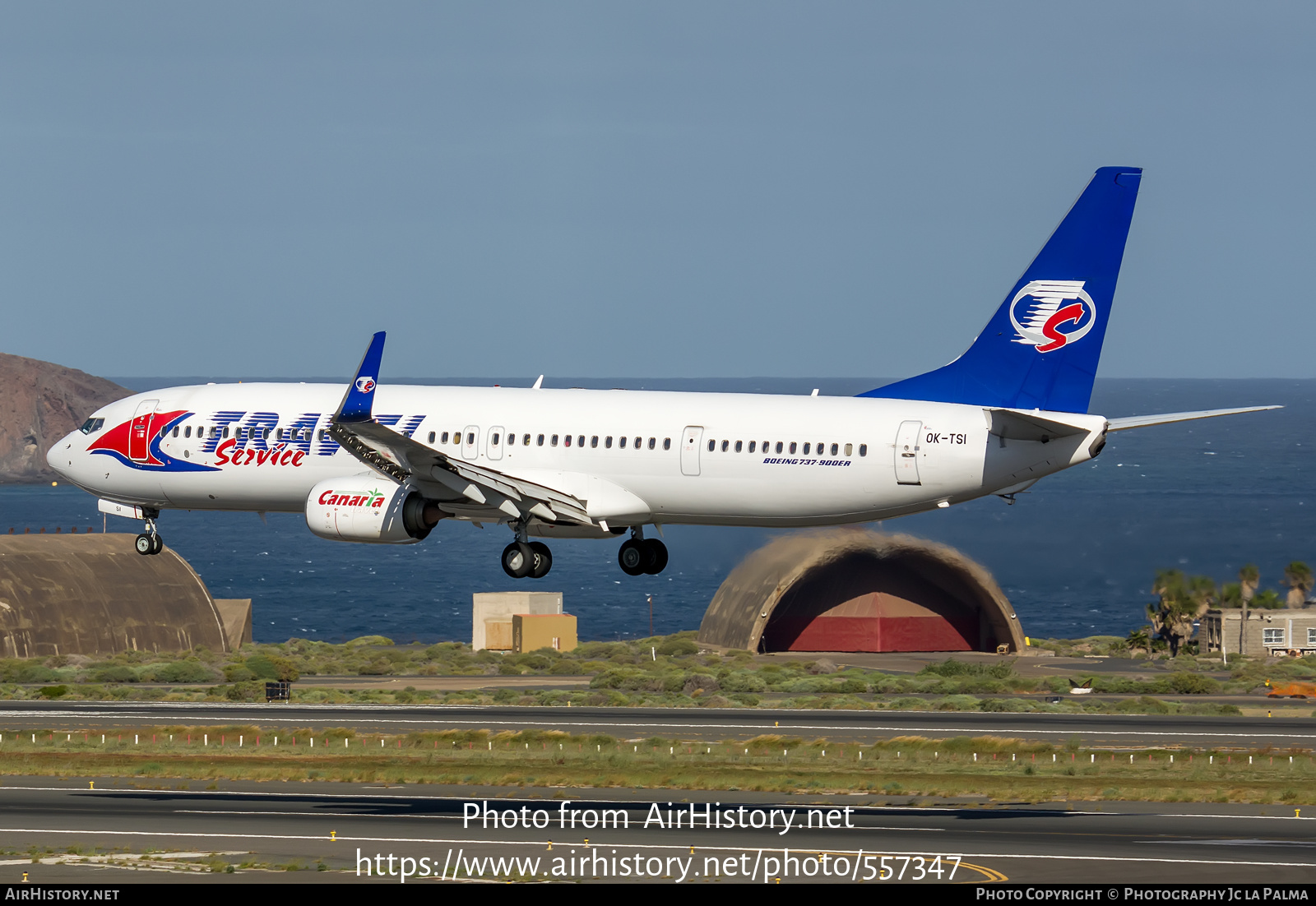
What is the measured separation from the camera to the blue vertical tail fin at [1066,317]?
53.4m

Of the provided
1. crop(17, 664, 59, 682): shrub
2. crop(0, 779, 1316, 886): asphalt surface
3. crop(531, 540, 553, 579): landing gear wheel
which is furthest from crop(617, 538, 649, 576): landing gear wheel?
crop(17, 664, 59, 682): shrub

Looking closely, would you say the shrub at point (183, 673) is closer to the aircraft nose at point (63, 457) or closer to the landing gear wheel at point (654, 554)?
the aircraft nose at point (63, 457)

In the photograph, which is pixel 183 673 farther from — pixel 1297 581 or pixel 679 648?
pixel 1297 581

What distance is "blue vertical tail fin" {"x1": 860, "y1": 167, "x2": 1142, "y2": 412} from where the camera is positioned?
5338 cm

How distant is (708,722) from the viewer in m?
70.8

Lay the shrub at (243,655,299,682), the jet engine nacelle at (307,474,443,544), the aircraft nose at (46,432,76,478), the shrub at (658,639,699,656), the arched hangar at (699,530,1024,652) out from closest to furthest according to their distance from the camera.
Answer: the jet engine nacelle at (307,474,443,544), the aircraft nose at (46,432,76,478), the shrub at (243,655,299,682), the arched hangar at (699,530,1024,652), the shrub at (658,639,699,656)

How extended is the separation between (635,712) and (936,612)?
36487 millimetres

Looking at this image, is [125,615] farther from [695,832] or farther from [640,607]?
[640,607]

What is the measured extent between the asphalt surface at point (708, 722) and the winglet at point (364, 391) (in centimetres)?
1750

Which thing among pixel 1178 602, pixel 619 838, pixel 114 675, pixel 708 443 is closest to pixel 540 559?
pixel 708 443

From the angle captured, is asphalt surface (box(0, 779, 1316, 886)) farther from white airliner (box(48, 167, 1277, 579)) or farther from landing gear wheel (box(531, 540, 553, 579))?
white airliner (box(48, 167, 1277, 579))

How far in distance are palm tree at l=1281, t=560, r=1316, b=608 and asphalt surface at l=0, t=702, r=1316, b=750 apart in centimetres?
5103

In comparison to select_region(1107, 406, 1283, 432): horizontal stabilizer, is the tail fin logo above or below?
above

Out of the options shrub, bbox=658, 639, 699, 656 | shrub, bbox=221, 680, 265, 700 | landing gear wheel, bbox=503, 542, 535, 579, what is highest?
landing gear wheel, bbox=503, 542, 535, 579
